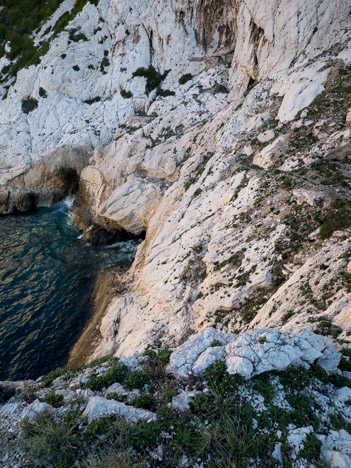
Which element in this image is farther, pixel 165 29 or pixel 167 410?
pixel 165 29

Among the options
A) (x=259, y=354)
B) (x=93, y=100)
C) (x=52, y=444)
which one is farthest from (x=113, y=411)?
(x=93, y=100)

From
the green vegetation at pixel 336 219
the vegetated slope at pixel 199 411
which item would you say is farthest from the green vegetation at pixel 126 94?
the vegetated slope at pixel 199 411

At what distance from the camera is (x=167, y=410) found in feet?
21.6

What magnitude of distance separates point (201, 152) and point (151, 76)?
20.2m

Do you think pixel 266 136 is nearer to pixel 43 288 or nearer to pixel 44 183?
pixel 43 288

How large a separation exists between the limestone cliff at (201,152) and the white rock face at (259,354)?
1.93 meters

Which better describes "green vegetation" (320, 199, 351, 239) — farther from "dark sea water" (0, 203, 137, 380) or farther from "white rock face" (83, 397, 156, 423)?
"dark sea water" (0, 203, 137, 380)

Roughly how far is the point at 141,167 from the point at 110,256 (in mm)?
11210

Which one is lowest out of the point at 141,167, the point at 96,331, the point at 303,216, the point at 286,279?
the point at 96,331

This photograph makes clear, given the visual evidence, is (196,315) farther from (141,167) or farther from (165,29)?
(165,29)

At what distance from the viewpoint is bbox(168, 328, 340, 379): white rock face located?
716 cm

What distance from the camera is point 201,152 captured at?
28344 mm

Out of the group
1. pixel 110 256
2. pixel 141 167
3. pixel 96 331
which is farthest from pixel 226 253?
pixel 141 167

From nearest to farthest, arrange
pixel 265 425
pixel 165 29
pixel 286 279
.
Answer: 1. pixel 265 425
2. pixel 286 279
3. pixel 165 29
